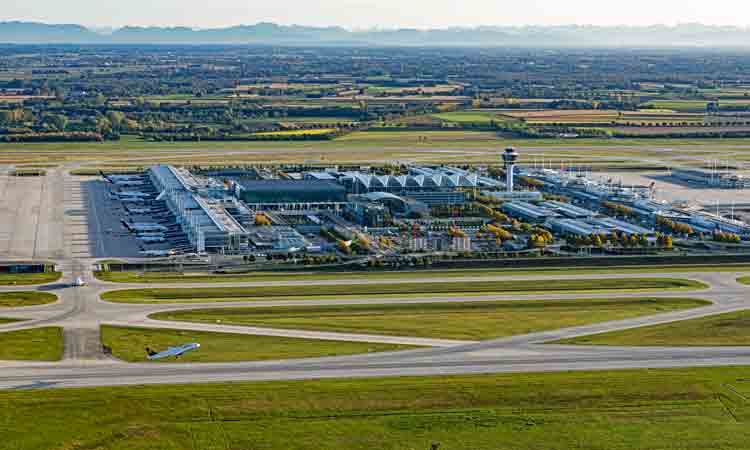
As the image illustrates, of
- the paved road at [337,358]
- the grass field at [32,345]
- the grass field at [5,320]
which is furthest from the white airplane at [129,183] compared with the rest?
the grass field at [32,345]

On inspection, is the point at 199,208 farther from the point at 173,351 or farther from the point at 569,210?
the point at 173,351

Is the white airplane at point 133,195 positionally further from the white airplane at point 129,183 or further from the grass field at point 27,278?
the grass field at point 27,278

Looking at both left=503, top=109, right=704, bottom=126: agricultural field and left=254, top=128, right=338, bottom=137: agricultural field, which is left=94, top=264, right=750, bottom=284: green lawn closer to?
left=254, top=128, right=338, bottom=137: agricultural field

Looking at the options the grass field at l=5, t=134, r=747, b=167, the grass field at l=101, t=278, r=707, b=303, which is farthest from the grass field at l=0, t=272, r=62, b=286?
the grass field at l=5, t=134, r=747, b=167

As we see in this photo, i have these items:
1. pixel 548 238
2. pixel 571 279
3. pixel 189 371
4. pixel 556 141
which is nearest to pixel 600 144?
pixel 556 141

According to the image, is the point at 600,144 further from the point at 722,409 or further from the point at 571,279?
the point at 722,409

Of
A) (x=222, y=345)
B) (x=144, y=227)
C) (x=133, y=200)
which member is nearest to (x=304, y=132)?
(x=133, y=200)
